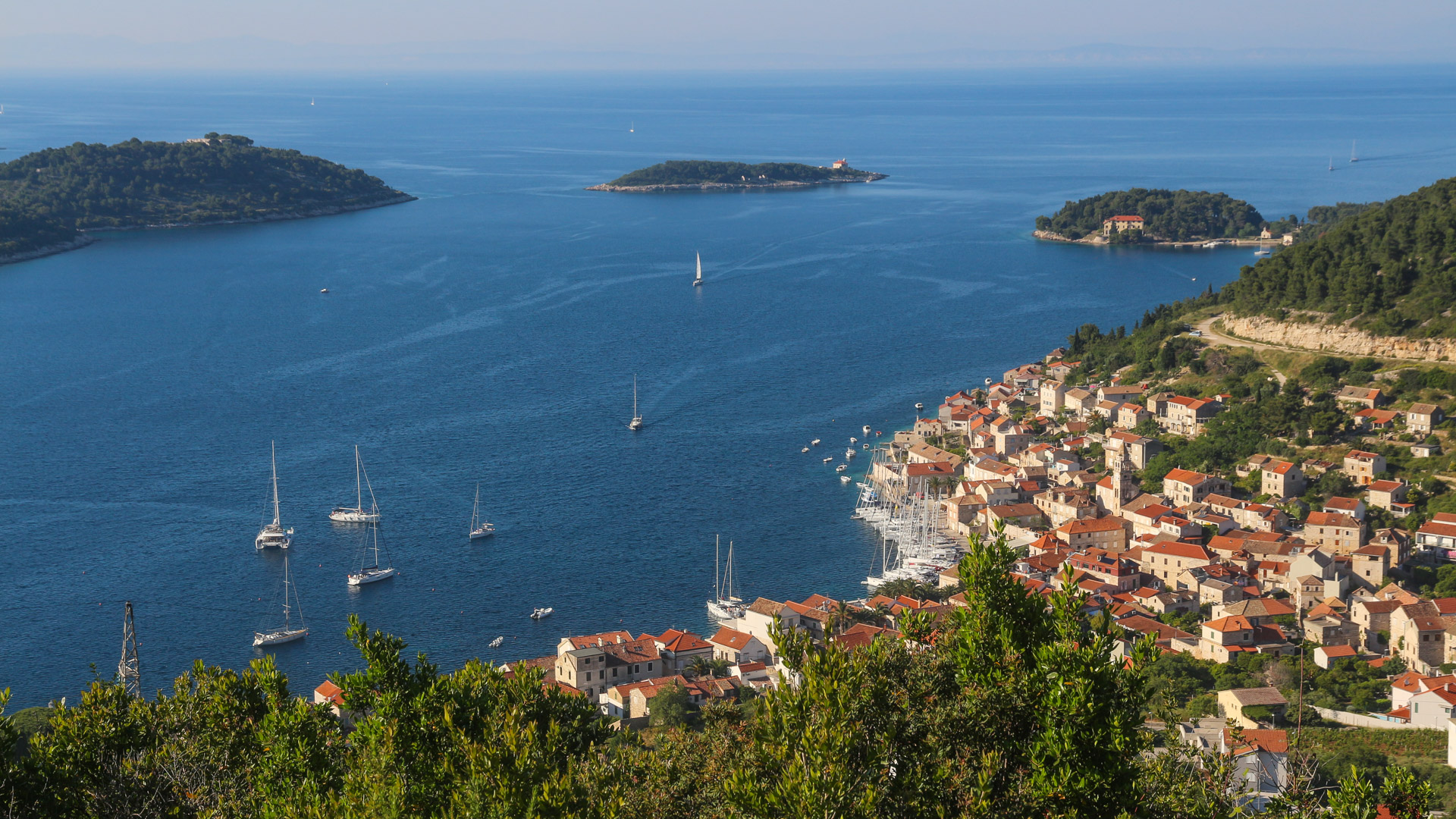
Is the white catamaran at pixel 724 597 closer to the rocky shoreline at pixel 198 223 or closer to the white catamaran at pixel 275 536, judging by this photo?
the white catamaran at pixel 275 536

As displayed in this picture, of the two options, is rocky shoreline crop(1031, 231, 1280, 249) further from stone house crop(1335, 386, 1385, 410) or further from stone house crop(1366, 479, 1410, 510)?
stone house crop(1366, 479, 1410, 510)

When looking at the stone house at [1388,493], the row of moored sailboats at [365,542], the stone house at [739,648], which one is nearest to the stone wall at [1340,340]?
the stone house at [1388,493]

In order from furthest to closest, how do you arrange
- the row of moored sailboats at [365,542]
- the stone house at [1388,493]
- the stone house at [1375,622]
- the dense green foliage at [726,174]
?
the dense green foliage at [726,174] → the stone house at [1388,493] → the row of moored sailboats at [365,542] → the stone house at [1375,622]

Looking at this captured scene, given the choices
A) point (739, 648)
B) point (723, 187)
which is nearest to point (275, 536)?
point (739, 648)

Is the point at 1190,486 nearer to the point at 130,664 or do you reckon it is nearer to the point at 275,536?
the point at 275,536

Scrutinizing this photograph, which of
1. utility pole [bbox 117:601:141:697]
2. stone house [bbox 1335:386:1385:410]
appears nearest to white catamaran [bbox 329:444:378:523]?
utility pole [bbox 117:601:141:697]

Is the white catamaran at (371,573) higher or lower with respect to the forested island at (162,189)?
lower
